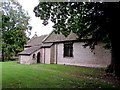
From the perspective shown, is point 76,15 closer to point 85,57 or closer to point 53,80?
point 53,80

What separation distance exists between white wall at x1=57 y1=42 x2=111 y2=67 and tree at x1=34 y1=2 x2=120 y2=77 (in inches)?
196

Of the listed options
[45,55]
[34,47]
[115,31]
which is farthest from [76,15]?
[34,47]

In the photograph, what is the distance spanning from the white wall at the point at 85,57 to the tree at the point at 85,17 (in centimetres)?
497

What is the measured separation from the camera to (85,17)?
30.3 feet

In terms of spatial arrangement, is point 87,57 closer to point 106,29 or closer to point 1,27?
point 106,29

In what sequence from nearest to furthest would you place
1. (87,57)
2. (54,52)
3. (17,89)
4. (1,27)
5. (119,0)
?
(1,27) → (17,89) → (119,0) → (87,57) → (54,52)

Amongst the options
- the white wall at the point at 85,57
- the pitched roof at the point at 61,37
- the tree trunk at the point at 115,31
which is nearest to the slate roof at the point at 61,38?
the pitched roof at the point at 61,37

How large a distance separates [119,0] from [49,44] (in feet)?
50.2

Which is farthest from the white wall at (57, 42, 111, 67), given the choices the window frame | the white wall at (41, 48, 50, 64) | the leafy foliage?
the leafy foliage

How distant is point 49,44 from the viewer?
2114cm

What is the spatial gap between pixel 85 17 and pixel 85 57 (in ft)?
28.0

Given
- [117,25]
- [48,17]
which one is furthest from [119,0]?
[48,17]

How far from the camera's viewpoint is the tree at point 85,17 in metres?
8.49

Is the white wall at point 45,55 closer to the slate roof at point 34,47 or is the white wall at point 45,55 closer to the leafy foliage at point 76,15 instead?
the slate roof at point 34,47
